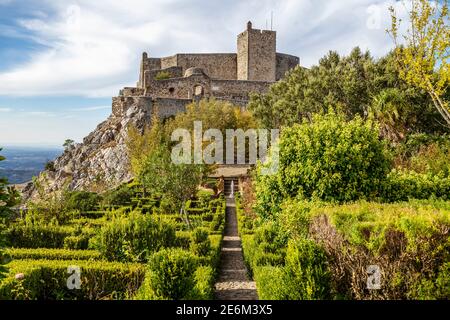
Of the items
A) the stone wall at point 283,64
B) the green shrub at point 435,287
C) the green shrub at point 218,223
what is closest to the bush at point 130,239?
the green shrub at point 218,223

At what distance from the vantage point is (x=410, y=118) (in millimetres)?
21453

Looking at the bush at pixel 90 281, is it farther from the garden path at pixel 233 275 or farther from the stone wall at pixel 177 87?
the stone wall at pixel 177 87

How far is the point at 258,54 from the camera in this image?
4641 centimetres

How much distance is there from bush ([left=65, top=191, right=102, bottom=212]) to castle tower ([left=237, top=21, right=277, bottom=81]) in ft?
99.4

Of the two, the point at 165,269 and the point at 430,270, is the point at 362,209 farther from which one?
the point at 165,269

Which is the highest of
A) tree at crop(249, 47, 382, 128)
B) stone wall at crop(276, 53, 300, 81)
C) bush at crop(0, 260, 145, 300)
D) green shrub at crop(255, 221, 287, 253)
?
stone wall at crop(276, 53, 300, 81)

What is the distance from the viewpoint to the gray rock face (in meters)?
36.1

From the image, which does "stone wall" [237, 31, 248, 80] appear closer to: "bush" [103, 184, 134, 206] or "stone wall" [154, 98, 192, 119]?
"stone wall" [154, 98, 192, 119]

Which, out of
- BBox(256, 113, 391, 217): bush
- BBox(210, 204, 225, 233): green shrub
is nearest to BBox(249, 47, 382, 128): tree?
BBox(210, 204, 225, 233): green shrub

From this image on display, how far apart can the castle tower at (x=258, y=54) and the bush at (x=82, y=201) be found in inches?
1192

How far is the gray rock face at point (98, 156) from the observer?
36125mm

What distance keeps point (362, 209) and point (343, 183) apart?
3.32 metres

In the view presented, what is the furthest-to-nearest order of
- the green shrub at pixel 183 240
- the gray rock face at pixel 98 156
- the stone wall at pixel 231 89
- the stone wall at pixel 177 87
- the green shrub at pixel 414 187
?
the stone wall at pixel 231 89 < the stone wall at pixel 177 87 < the gray rock face at pixel 98 156 < the green shrub at pixel 414 187 < the green shrub at pixel 183 240
